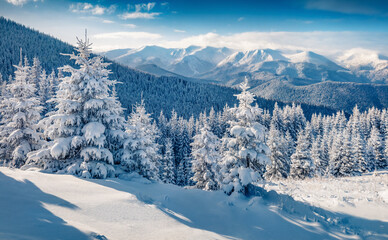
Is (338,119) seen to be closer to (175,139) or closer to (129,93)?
(175,139)

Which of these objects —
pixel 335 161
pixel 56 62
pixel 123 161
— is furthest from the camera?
pixel 56 62

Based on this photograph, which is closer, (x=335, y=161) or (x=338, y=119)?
(x=335, y=161)

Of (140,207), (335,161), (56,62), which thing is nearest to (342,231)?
(140,207)

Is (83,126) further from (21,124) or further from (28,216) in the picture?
(21,124)

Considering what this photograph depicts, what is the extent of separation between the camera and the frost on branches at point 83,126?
37.3ft

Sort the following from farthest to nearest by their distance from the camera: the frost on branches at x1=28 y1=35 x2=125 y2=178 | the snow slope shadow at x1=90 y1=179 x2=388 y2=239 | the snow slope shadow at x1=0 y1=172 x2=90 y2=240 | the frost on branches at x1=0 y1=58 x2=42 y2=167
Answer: the frost on branches at x1=0 y1=58 x2=42 y2=167 < the frost on branches at x1=28 y1=35 x2=125 y2=178 < the snow slope shadow at x1=90 y1=179 x2=388 y2=239 < the snow slope shadow at x1=0 y1=172 x2=90 y2=240

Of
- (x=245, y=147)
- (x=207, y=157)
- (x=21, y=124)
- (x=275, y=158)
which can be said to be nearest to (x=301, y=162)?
(x=275, y=158)

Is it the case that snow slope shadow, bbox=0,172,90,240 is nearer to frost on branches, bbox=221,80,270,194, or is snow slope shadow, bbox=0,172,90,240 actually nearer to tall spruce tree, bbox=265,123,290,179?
frost on branches, bbox=221,80,270,194

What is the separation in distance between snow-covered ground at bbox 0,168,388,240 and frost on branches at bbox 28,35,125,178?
287 centimetres

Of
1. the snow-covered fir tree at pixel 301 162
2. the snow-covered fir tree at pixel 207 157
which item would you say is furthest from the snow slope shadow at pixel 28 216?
the snow-covered fir tree at pixel 301 162

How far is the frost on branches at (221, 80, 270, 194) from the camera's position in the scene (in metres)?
13.0

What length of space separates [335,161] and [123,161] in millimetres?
40138

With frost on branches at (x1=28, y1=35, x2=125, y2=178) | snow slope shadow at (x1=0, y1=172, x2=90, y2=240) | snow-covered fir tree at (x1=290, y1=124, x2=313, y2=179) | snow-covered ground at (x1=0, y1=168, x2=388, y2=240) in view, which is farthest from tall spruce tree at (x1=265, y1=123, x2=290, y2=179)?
snow slope shadow at (x1=0, y1=172, x2=90, y2=240)

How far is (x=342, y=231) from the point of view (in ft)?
22.7
